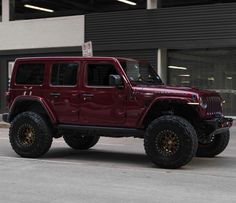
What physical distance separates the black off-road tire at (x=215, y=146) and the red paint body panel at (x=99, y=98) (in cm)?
107

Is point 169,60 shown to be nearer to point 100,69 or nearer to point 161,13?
point 161,13

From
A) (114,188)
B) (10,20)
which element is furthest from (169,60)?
(114,188)

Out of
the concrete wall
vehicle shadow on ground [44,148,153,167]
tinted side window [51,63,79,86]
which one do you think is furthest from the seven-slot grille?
the concrete wall

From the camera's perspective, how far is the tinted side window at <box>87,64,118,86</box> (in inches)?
435

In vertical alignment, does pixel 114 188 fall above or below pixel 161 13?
below

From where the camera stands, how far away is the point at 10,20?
28.4 metres

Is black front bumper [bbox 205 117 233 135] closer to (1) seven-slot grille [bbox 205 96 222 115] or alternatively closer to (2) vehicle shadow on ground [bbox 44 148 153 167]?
(1) seven-slot grille [bbox 205 96 222 115]

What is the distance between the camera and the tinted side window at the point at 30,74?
11758mm

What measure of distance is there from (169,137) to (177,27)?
13256mm

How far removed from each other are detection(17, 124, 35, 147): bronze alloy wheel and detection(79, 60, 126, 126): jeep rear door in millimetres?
1195

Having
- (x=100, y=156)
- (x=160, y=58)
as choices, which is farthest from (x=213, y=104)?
(x=160, y=58)

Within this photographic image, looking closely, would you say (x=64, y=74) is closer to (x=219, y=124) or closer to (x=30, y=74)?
(x=30, y=74)

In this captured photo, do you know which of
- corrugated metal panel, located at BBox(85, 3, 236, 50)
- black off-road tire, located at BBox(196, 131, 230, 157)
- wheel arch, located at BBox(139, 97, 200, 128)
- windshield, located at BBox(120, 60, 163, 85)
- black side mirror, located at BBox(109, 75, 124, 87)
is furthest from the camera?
corrugated metal panel, located at BBox(85, 3, 236, 50)

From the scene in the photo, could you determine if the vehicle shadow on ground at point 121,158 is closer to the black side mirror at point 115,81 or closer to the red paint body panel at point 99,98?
the red paint body panel at point 99,98
